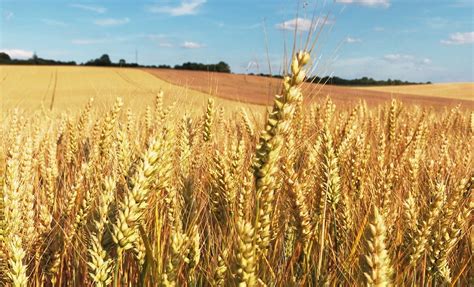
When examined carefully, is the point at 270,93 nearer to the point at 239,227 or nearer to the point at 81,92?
the point at 239,227

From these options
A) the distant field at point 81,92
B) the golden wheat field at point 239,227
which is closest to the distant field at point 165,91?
the distant field at point 81,92

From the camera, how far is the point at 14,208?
1270mm

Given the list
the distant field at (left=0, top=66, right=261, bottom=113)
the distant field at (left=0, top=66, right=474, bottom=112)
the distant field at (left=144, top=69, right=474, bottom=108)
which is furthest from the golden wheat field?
the distant field at (left=0, top=66, right=261, bottom=113)

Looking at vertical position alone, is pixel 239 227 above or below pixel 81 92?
above

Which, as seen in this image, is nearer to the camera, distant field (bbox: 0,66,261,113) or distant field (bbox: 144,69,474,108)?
distant field (bbox: 144,69,474,108)

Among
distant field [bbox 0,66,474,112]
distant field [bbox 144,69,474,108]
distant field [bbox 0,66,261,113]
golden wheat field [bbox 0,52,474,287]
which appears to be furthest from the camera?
distant field [bbox 0,66,261,113]

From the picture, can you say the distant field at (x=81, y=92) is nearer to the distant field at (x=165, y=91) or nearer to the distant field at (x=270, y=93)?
the distant field at (x=165, y=91)

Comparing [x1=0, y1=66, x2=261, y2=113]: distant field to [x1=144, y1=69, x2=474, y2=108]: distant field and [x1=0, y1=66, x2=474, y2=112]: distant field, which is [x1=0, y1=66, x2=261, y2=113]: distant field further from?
[x1=144, y1=69, x2=474, y2=108]: distant field

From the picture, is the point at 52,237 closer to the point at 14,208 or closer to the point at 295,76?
the point at 14,208

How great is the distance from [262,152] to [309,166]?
35.4 inches

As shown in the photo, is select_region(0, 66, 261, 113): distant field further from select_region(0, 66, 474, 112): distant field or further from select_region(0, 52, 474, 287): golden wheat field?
select_region(0, 52, 474, 287): golden wheat field

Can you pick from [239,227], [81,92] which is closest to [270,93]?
[239,227]

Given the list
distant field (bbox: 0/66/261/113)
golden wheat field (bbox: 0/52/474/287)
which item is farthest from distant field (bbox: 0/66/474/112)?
golden wheat field (bbox: 0/52/474/287)

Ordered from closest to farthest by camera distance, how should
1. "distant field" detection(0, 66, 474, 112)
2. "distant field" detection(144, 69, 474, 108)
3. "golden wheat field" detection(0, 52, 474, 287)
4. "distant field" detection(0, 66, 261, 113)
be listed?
"golden wheat field" detection(0, 52, 474, 287) → "distant field" detection(144, 69, 474, 108) → "distant field" detection(0, 66, 474, 112) → "distant field" detection(0, 66, 261, 113)
